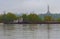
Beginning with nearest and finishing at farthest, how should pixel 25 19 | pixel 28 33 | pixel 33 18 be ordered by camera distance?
pixel 28 33
pixel 33 18
pixel 25 19

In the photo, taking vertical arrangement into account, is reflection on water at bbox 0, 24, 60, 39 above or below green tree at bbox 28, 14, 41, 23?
below

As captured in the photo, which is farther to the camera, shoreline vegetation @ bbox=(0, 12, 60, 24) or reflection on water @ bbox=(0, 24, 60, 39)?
shoreline vegetation @ bbox=(0, 12, 60, 24)

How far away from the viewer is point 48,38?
485cm

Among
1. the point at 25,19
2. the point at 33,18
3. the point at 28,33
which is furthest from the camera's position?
the point at 25,19

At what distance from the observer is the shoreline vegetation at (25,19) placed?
28.2 ft

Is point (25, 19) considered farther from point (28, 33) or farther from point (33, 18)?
point (28, 33)

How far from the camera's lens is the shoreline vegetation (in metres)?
8.59

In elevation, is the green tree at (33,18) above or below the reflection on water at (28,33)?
above

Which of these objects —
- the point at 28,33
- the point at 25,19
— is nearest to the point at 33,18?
the point at 25,19

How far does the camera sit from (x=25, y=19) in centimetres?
898

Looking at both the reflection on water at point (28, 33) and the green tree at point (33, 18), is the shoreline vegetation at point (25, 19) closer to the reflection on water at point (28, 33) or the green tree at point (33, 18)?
the green tree at point (33, 18)

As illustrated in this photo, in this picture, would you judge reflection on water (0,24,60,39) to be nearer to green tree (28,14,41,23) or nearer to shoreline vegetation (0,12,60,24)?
shoreline vegetation (0,12,60,24)

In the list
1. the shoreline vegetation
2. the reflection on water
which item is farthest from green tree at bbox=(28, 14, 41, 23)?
the reflection on water

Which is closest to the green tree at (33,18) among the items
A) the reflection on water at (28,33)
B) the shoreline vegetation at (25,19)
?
the shoreline vegetation at (25,19)
